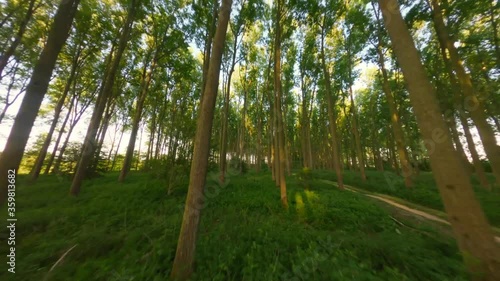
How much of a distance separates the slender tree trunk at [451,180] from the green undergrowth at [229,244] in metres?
0.80

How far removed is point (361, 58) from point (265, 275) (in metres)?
16.8

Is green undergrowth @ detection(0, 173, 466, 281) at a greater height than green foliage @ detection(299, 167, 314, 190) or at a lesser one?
lesser

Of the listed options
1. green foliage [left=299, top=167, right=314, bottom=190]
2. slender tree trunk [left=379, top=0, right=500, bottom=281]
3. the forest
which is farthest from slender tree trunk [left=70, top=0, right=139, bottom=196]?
green foliage [left=299, top=167, right=314, bottom=190]

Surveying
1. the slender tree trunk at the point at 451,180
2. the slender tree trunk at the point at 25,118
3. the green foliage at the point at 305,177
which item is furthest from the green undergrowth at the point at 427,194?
the slender tree trunk at the point at 25,118

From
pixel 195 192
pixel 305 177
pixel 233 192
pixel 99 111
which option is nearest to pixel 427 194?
pixel 305 177

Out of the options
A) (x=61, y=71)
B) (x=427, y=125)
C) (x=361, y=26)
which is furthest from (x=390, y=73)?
(x=61, y=71)

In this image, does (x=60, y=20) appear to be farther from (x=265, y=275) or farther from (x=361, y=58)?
(x=361, y=58)

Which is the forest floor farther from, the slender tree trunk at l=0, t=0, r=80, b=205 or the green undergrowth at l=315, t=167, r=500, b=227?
the slender tree trunk at l=0, t=0, r=80, b=205

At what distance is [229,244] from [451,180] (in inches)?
162

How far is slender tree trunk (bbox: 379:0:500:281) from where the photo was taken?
2465 millimetres

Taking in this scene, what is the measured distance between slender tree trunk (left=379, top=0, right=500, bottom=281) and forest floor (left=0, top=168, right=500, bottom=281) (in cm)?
75

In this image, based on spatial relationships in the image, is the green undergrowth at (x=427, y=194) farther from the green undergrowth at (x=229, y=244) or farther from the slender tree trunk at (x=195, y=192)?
the slender tree trunk at (x=195, y=192)

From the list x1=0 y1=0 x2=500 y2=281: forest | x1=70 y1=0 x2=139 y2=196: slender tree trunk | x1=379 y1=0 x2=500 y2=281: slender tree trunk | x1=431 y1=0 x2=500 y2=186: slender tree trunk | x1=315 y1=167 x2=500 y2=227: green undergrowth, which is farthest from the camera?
x1=70 y1=0 x2=139 y2=196: slender tree trunk

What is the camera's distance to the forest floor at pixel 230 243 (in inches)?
141
